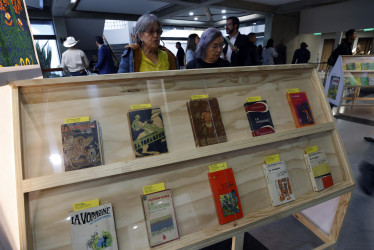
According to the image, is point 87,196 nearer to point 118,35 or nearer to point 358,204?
point 358,204

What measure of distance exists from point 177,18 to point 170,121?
11401mm

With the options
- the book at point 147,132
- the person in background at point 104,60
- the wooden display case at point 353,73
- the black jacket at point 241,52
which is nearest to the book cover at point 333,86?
the wooden display case at point 353,73

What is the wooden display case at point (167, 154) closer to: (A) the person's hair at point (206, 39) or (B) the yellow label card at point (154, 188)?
(B) the yellow label card at point (154, 188)

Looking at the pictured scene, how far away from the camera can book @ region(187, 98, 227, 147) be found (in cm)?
108

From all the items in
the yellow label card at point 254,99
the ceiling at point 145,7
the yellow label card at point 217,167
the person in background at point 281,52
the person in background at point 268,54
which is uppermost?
the ceiling at point 145,7

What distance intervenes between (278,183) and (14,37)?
4.69 ft

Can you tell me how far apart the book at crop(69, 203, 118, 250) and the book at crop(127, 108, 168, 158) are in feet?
0.90

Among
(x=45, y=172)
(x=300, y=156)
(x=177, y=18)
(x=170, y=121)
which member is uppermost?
(x=177, y=18)

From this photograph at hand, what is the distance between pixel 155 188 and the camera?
0.98m

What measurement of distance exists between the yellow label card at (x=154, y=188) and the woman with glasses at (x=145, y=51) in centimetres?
105

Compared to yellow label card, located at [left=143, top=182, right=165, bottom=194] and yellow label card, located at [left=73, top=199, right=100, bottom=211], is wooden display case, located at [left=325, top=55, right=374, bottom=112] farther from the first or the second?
yellow label card, located at [left=73, top=199, right=100, bottom=211]

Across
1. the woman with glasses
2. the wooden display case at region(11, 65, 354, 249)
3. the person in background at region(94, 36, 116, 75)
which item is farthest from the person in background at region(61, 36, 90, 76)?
the wooden display case at region(11, 65, 354, 249)

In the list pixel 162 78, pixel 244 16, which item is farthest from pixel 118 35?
pixel 162 78

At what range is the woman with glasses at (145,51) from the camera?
1615 millimetres
